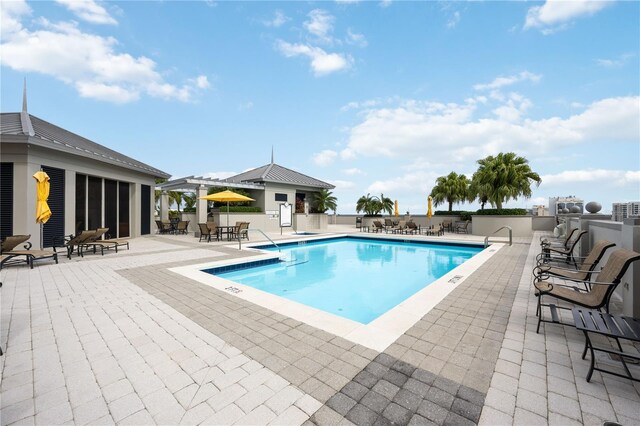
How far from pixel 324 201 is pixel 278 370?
1990 cm

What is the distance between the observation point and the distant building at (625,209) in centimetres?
646

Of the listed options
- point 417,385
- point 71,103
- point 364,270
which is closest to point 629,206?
point 364,270

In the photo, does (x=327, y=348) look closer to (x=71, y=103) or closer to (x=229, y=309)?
(x=229, y=309)

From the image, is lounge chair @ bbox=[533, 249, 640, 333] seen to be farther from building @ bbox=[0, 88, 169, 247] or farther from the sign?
the sign

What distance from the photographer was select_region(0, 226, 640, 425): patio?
194cm

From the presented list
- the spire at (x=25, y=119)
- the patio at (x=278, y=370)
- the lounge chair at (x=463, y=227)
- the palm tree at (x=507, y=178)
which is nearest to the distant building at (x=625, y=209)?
the patio at (x=278, y=370)

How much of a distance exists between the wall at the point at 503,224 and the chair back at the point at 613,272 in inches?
574

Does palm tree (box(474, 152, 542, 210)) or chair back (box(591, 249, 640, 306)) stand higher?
palm tree (box(474, 152, 542, 210))

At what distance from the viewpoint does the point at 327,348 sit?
287 cm

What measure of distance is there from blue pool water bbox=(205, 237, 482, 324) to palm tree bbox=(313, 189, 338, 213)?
9130mm

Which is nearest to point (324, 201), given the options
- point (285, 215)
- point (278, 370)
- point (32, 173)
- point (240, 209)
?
point (285, 215)

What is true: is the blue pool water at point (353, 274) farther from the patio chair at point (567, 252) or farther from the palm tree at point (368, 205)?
the palm tree at point (368, 205)

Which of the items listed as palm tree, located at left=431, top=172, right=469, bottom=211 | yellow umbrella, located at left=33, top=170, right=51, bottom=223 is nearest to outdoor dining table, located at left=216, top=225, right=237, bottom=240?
yellow umbrella, located at left=33, top=170, right=51, bottom=223

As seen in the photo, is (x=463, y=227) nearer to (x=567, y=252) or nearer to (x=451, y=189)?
(x=451, y=189)
